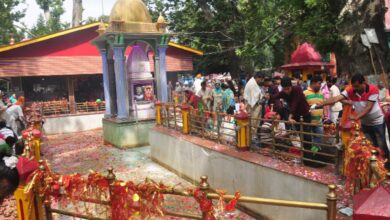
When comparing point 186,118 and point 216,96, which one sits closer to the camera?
point 186,118

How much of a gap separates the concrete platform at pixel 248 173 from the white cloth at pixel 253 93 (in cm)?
158

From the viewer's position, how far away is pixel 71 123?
16.5 m

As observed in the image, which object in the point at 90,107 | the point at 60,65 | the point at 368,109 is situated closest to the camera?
the point at 368,109

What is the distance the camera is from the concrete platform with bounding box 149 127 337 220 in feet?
15.8

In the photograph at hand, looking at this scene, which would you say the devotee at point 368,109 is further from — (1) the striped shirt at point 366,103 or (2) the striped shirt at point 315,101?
(2) the striped shirt at point 315,101

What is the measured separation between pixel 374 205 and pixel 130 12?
10888 millimetres

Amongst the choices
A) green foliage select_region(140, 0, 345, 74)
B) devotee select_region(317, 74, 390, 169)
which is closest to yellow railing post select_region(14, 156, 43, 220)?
devotee select_region(317, 74, 390, 169)

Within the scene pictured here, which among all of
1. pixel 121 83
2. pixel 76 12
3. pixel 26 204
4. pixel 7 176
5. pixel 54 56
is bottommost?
pixel 26 204

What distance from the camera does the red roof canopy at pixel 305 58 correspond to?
76.6ft

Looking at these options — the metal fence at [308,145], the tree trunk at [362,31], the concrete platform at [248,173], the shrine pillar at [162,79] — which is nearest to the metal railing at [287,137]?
the metal fence at [308,145]

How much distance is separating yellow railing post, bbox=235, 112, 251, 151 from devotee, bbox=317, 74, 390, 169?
160cm

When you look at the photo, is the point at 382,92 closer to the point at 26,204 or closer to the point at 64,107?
the point at 26,204

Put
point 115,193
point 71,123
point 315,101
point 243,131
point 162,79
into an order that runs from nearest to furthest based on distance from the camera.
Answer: point 115,193
point 243,131
point 315,101
point 162,79
point 71,123

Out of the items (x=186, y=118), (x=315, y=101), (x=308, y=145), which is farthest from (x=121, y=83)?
(x=308, y=145)
